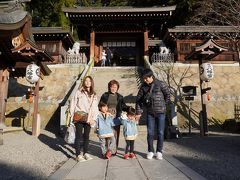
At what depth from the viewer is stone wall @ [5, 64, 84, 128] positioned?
556 inches

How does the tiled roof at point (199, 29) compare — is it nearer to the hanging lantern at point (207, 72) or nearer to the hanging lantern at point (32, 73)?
the hanging lantern at point (207, 72)

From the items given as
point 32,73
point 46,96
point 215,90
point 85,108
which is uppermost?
A: point 32,73

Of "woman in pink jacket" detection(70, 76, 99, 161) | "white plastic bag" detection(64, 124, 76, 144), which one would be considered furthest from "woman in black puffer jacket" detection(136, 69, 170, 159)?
"white plastic bag" detection(64, 124, 76, 144)

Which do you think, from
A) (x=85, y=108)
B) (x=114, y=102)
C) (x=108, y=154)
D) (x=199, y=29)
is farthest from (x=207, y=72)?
(x=199, y=29)

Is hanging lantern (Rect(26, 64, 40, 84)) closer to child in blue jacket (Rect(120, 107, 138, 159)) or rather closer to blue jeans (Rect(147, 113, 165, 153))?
child in blue jacket (Rect(120, 107, 138, 159))

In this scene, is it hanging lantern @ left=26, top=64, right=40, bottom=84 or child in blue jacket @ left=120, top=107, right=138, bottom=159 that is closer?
child in blue jacket @ left=120, top=107, right=138, bottom=159

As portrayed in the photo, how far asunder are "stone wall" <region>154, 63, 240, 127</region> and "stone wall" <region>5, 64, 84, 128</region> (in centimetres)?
652

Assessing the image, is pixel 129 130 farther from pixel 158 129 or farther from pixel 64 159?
pixel 64 159

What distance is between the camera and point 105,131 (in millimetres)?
5305

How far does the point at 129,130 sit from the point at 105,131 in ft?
1.72

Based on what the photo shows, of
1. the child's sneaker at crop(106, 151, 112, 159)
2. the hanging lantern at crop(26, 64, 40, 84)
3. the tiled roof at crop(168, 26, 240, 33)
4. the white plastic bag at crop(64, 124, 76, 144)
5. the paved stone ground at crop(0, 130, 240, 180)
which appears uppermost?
the tiled roof at crop(168, 26, 240, 33)

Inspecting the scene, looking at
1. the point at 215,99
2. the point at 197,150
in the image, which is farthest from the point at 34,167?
→ the point at 215,99

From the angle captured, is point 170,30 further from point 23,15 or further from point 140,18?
point 23,15

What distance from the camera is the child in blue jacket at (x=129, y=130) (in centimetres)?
531
